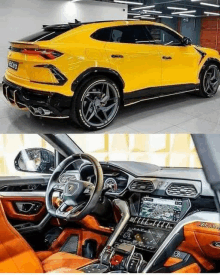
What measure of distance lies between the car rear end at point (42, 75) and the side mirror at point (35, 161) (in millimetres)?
367

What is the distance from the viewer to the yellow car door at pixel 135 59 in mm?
2467

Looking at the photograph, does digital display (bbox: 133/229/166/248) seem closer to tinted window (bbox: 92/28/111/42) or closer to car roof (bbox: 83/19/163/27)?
tinted window (bbox: 92/28/111/42)

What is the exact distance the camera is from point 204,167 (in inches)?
47.4

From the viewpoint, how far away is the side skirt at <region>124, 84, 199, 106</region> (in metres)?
2.63

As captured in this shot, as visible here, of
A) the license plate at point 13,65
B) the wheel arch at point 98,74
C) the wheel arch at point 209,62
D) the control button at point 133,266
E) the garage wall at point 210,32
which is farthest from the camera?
the garage wall at point 210,32

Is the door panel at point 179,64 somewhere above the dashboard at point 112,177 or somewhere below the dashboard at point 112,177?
above

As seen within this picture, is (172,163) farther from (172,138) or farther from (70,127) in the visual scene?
(70,127)

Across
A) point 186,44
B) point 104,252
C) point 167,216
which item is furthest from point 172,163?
point 186,44

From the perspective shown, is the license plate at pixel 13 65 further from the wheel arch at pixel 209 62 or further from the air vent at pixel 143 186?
the wheel arch at pixel 209 62

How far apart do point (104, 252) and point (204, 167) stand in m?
0.79

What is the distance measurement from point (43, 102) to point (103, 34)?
2.73ft

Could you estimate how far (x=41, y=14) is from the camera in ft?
12.4

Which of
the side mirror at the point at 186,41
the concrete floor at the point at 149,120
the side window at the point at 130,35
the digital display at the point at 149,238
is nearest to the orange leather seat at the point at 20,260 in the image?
the digital display at the point at 149,238

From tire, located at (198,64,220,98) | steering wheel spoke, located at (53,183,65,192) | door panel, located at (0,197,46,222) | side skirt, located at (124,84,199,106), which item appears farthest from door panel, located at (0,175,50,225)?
tire, located at (198,64,220,98)
